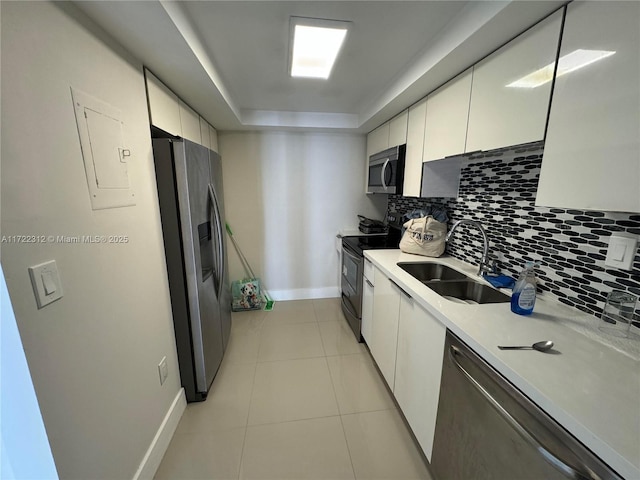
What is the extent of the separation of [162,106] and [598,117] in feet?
6.68

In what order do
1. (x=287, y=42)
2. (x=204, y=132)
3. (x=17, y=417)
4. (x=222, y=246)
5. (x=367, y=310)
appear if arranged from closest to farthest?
(x=17, y=417) < (x=287, y=42) < (x=222, y=246) < (x=367, y=310) < (x=204, y=132)

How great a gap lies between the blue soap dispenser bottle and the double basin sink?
199mm

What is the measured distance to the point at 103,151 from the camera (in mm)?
1003

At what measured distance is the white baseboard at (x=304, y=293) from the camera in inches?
130

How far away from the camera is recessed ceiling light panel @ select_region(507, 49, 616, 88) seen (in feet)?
2.56

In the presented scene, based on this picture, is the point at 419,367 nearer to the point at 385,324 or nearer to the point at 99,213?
the point at 385,324

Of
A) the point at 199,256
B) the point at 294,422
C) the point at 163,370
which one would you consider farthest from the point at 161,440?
the point at 199,256

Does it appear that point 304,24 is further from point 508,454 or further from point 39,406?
point 508,454

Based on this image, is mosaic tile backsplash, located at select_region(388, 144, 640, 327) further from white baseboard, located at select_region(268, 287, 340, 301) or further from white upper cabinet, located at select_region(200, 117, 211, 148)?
white upper cabinet, located at select_region(200, 117, 211, 148)

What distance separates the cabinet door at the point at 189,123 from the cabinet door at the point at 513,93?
190cm

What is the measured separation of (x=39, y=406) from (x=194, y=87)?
1.76 meters

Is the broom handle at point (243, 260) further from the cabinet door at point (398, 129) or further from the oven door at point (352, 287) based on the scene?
the cabinet door at point (398, 129)

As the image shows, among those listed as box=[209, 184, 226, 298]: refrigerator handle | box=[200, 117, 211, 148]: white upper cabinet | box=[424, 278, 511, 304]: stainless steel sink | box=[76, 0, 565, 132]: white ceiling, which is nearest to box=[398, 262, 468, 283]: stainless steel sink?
box=[424, 278, 511, 304]: stainless steel sink

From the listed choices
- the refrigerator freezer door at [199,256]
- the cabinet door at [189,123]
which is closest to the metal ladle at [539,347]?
the refrigerator freezer door at [199,256]
